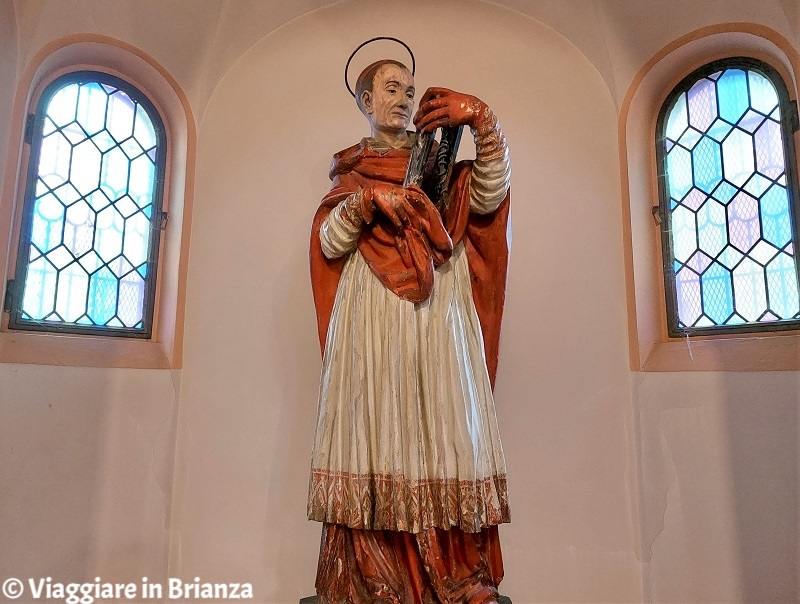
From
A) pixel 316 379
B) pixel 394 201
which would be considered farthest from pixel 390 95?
pixel 316 379

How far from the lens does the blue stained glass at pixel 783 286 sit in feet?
9.07

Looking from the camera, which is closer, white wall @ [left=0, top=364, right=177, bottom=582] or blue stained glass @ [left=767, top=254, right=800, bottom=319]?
white wall @ [left=0, top=364, right=177, bottom=582]

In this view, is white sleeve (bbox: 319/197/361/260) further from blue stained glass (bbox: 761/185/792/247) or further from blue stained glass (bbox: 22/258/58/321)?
blue stained glass (bbox: 761/185/792/247)

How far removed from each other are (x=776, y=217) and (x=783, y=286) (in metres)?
0.31

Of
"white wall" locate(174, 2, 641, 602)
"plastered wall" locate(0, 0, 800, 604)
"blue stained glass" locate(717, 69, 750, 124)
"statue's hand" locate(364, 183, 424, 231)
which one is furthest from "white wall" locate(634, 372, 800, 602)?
"statue's hand" locate(364, 183, 424, 231)

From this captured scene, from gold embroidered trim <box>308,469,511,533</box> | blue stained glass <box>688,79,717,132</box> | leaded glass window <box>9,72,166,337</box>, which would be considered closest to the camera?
gold embroidered trim <box>308,469,511,533</box>

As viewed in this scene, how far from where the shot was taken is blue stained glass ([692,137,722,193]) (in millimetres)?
3057

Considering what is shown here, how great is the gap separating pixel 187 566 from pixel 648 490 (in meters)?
1.96

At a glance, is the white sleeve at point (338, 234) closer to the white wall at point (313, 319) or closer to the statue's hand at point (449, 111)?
the statue's hand at point (449, 111)

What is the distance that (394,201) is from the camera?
1.84m

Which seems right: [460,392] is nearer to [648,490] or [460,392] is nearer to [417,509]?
[417,509]
